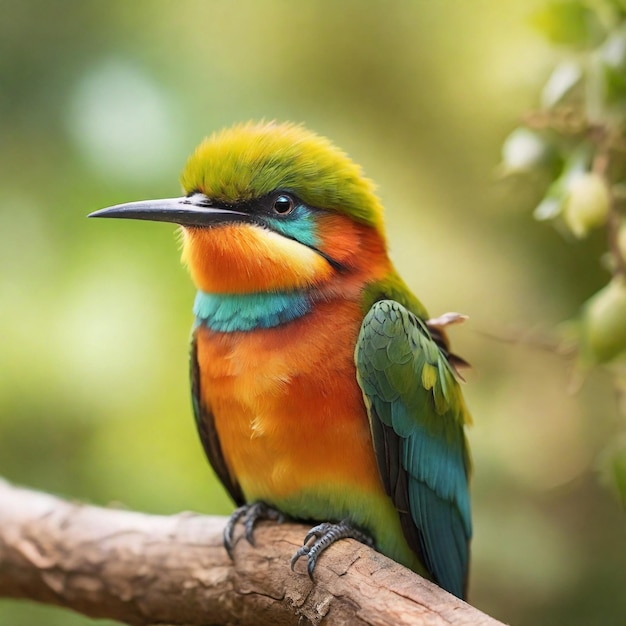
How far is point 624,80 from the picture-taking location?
160 cm

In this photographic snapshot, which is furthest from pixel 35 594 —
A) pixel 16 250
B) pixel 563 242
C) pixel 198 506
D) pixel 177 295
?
pixel 563 242

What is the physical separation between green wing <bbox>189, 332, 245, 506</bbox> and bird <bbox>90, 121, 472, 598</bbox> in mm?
115

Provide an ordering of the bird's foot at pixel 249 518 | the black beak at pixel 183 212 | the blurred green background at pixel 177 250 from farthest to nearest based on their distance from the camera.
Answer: the blurred green background at pixel 177 250 → the bird's foot at pixel 249 518 → the black beak at pixel 183 212

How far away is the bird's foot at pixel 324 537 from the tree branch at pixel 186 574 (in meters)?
0.02

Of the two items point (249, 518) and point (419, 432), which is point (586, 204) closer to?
point (419, 432)

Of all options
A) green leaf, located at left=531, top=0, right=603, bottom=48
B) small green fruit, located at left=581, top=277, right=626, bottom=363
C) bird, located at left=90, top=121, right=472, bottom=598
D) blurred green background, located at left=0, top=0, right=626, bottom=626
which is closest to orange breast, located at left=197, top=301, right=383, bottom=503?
bird, located at left=90, top=121, right=472, bottom=598

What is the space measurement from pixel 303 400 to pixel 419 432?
0.24 m

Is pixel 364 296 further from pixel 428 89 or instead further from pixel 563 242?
pixel 428 89

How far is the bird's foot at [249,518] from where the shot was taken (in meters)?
1.69

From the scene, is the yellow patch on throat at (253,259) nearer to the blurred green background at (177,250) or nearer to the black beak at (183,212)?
the black beak at (183,212)

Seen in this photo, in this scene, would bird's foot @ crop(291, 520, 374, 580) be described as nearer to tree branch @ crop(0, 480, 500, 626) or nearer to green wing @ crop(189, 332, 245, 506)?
tree branch @ crop(0, 480, 500, 626)

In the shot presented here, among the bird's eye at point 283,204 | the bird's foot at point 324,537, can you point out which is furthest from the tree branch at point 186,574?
the bird's eye at point 283,204

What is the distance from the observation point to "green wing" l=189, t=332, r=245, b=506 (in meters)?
1.74

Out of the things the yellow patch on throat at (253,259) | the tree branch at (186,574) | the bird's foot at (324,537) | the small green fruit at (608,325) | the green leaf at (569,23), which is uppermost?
the green leaf at (569,23)
